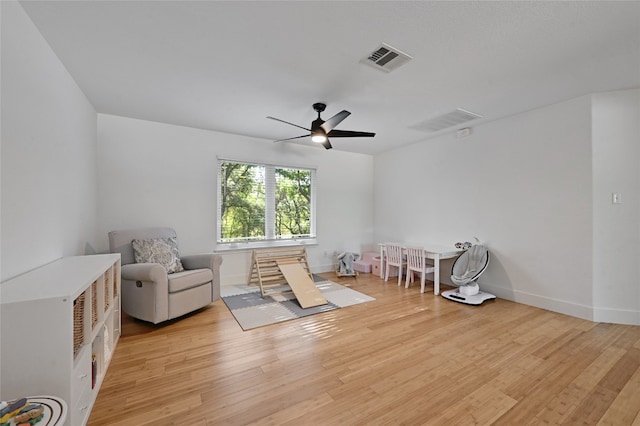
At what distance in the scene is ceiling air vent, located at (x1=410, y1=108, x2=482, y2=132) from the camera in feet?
11.5

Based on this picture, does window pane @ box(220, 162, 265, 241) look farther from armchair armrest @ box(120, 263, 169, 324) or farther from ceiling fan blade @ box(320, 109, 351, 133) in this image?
ceiling fan blade @ box(320, 109, 351, 133)

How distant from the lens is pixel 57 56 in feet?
7.25

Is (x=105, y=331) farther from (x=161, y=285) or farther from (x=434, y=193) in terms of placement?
(x=434, y=193)

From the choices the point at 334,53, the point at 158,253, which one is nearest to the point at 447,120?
the point at 334,53

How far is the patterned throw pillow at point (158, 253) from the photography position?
310 centimetres

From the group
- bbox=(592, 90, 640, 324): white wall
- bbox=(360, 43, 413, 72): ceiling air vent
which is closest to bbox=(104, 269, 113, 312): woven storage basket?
bbox=(360, 43, 413, 72): ceiling air vent

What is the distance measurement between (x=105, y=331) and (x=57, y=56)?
234 centimetres

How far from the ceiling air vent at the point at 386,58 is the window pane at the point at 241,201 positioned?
2.91 meters

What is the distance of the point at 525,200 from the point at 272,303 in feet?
12.1

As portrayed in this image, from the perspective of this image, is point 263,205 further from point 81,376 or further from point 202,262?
point 81,376

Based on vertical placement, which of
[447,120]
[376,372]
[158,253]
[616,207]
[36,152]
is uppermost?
[447,120]

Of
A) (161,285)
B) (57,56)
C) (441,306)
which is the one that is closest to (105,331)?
(161,285)

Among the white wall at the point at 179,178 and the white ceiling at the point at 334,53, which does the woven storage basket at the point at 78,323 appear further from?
the white wall at the point at 179,178

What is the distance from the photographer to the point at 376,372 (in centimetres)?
201
